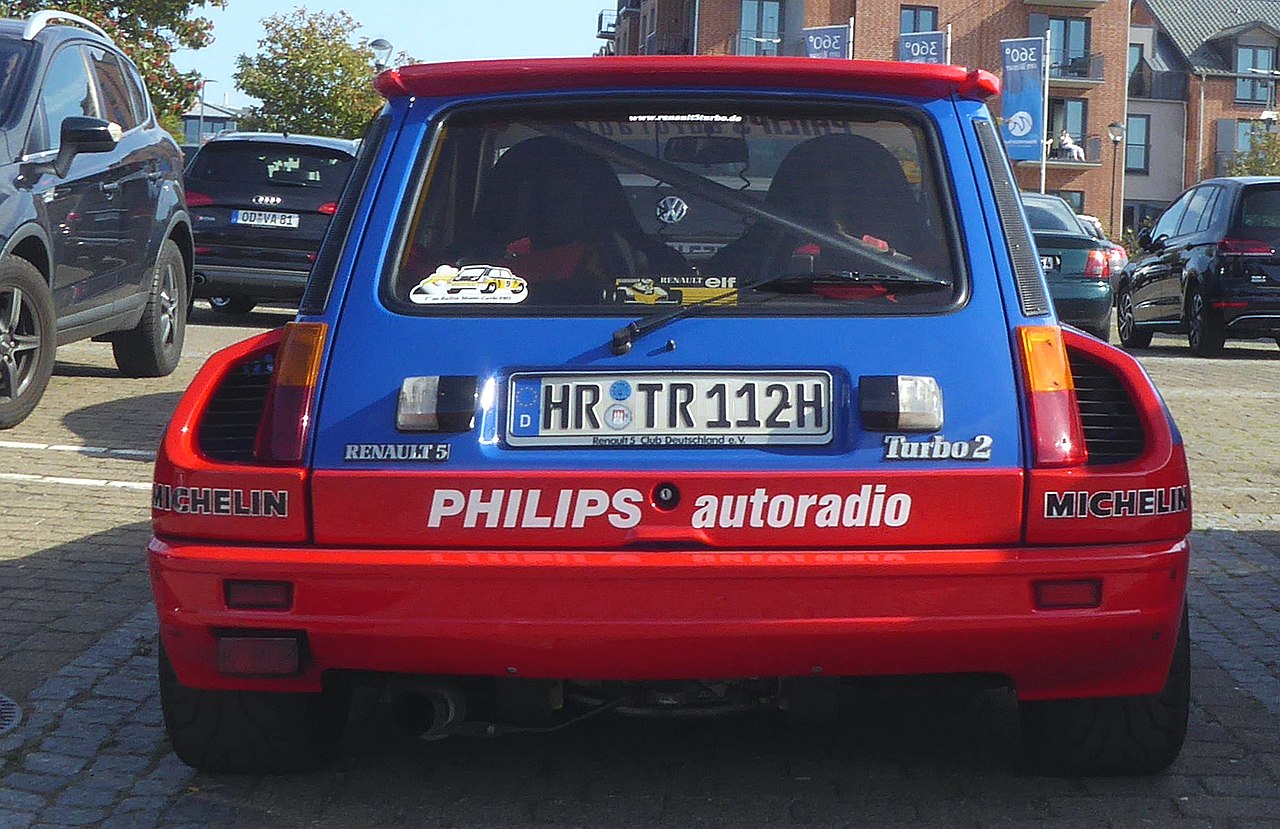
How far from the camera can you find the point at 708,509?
12.2 ft

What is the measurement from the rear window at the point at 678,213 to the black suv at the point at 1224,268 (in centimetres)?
1438

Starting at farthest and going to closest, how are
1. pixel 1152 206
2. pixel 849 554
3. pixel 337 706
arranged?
pixel 1152 206
pixel 337 706
pixel 849 554

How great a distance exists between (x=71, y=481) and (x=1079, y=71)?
223 feet

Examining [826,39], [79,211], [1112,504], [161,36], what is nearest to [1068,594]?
[1112,504]

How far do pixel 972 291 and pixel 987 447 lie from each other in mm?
337

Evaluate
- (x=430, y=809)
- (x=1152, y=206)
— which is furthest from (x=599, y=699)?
(x=1152, y=206)

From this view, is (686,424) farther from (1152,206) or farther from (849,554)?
(1152,206)

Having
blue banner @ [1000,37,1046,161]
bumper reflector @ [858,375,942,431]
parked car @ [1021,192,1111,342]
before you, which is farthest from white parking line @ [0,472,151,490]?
blue banner @ [1000,37,1046,161]

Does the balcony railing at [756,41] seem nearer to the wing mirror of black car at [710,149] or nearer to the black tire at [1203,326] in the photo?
the black tire at [1203,326]

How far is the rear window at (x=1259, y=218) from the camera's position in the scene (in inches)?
692

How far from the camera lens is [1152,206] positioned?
82812 millimetres

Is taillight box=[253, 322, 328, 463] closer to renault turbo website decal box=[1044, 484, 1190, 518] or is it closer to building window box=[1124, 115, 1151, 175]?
renault turbo website decal box=[1044, 484, 1190, 518]

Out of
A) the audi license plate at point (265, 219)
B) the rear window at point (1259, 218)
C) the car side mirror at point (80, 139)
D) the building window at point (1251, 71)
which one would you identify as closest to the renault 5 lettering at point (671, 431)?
the car side mirror at point (80, 139)

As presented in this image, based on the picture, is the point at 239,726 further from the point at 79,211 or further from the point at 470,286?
the point at 79,211
